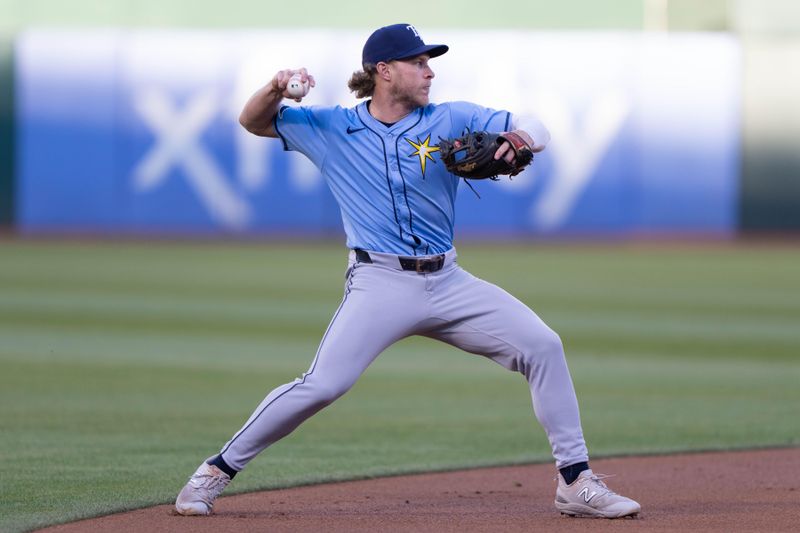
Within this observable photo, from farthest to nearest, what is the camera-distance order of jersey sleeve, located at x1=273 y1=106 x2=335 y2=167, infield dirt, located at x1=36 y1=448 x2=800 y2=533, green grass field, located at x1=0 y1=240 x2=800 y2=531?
green grass field, located at x1=0 y1=240 x2=800 y2=531 < jersey sleeve, located at x1=273 y1=106 x2=335 y2=167 < infield dirt, located at x1=36 y1=448 x2=800 y2=533

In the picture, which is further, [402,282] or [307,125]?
[307,125]

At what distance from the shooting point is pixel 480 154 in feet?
16.2

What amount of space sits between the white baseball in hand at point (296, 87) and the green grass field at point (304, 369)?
1790 millimetres

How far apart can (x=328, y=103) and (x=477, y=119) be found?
72.7ft

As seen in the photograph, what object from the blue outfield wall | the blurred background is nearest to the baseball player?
the blurred background

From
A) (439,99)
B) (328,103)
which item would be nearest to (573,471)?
(439,99)

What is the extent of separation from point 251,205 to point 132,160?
8.31 ft

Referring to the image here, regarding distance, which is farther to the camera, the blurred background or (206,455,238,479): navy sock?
the blurred background

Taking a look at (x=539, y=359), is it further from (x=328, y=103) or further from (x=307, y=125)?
(x=328, y=103)

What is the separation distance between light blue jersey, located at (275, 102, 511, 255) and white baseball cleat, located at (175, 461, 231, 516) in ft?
3.32

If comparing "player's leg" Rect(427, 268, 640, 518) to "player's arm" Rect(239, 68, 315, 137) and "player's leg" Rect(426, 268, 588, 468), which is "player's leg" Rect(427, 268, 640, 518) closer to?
Result: "player's leg" Rect(426, 268, 588, 468)

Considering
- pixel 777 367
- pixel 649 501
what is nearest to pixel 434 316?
pixel 649 501

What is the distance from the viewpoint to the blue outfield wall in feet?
88.0

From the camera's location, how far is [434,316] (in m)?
5.14
